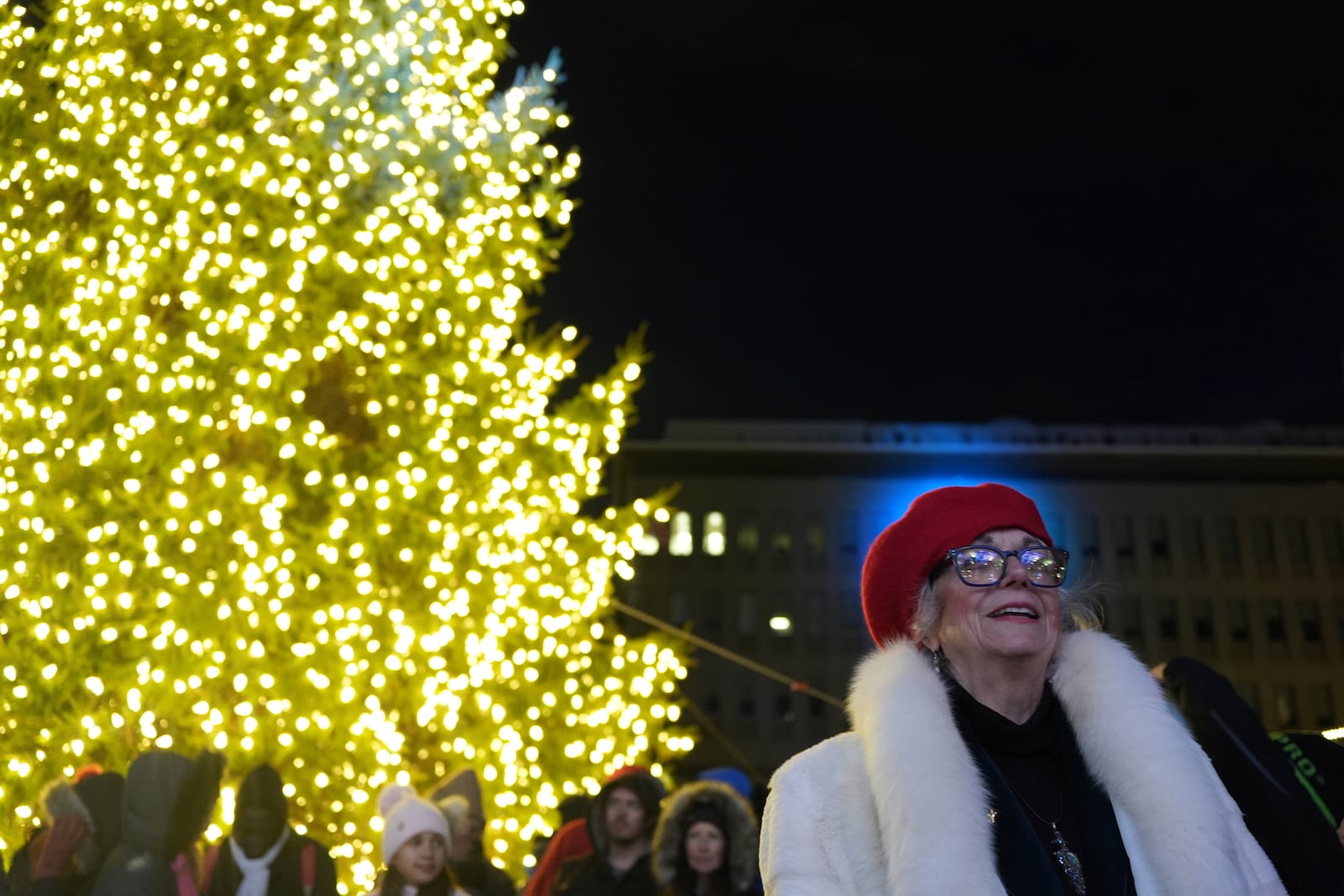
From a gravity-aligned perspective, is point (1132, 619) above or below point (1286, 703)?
above

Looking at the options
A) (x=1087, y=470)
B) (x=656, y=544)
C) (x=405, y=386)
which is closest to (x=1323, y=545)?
(x=1087, y=470)

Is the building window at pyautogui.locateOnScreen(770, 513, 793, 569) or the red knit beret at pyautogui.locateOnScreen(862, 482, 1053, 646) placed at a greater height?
the building window at pyautogui.locateOnScreen(770, 513, 793, 569)

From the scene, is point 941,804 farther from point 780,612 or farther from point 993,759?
point 780,612

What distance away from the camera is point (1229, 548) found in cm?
5947

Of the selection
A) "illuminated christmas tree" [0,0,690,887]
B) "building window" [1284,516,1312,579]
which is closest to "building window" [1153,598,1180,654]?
"building window" [1284,516,1312,579]

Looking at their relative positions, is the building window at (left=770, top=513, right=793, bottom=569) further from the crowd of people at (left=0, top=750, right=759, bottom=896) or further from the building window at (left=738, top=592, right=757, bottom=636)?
the crowd of people at (left=0, top=750, right=759, bottom=896)

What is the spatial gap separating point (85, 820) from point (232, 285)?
4.76 meters

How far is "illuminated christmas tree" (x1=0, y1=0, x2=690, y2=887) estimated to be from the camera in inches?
331

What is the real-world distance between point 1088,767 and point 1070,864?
0.64 ft

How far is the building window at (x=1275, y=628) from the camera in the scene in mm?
58656

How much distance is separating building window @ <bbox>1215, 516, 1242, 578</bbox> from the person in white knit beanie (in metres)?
59.9

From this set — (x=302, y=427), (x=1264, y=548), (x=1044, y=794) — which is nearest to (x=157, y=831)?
(x=1044, y=794)

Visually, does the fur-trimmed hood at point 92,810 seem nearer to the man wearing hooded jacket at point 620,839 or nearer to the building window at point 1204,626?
the man wearing hooded jacket at point 620,839

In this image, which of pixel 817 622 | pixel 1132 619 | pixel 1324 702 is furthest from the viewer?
pixel 1132 619
